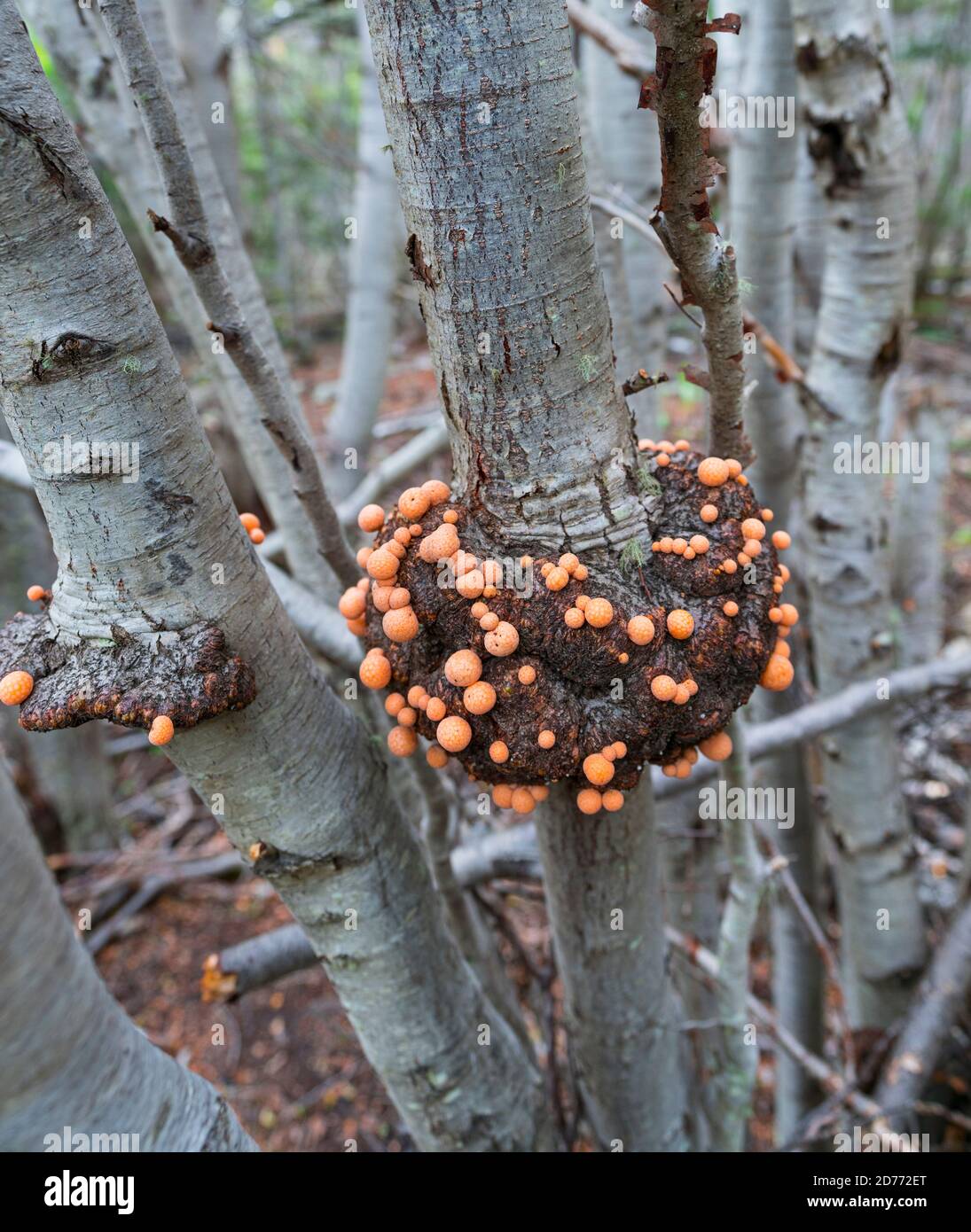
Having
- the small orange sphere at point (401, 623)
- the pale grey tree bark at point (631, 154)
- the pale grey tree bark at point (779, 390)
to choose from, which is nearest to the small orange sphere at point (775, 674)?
the small orange sphere at point (401, 623)

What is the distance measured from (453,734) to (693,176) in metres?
0.80

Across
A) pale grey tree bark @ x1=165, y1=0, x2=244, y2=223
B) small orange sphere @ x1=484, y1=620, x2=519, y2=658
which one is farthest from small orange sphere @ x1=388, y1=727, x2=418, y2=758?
pale grey tree bark @ x1=165, y1=0, x2=244, y2=223

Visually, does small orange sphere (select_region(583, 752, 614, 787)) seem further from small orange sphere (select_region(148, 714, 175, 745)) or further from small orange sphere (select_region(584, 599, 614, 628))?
small orange sphere (select_region(148, 714, 175, 745))

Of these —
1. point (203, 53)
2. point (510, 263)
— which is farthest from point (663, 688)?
point (203, 53)

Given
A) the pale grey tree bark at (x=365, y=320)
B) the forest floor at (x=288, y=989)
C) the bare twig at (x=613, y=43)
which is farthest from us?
the pale grey tree bark at (x=365, y=320)

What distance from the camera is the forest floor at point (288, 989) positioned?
3430 mm

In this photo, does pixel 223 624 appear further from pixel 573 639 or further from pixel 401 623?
pixel 573 639

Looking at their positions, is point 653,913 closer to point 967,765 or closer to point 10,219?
point 10,219

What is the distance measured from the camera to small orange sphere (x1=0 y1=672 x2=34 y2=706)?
113cm

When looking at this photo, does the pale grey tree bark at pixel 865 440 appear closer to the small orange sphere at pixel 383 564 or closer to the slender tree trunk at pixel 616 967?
the slender tree trunk at pixel 616 967

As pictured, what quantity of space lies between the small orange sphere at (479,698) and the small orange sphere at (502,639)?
0.18 feet

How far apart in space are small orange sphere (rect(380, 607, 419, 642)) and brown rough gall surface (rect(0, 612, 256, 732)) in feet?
0.70
